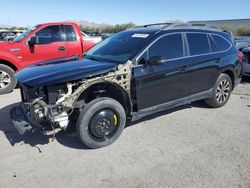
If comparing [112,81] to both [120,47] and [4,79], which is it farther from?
[4,79]

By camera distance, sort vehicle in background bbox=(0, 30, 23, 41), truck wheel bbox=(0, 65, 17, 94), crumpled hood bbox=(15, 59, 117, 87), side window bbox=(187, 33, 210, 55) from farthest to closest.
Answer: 1. vehicle in background bbox=(0, 30, 23, 41)
2. truck wheel bbox=(0, 65, 17, 94)
3. side window bbox=(187, 33, 210, 55)
4. crumpled hood bbox=(15, 59, 117, 87)

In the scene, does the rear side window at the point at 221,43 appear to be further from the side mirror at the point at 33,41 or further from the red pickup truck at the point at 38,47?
the side mirror at the point at 33,41

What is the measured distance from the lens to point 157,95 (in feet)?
14.4

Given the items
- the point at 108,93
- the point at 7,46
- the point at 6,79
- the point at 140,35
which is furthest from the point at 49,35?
the point at 108,93

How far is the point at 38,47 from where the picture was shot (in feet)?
24.2

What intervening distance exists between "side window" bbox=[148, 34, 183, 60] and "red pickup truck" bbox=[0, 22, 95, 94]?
12.5 feet

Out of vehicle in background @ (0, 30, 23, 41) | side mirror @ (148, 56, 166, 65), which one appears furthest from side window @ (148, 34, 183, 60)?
vehicle in background @ (0, 30, 23, 41)

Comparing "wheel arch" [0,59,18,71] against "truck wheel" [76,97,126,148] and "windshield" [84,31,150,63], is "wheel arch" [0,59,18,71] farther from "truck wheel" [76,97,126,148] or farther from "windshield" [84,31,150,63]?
"truck wheel" [76,97,126,148]

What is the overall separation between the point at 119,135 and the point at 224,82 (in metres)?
2.95

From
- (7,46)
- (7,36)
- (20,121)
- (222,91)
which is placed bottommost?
(222,91)

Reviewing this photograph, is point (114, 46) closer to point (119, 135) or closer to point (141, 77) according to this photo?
point (141, 77)

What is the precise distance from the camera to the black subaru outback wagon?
357 centimetres

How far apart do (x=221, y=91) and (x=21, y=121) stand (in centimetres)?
425

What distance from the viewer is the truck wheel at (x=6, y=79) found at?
6934 millimetres
